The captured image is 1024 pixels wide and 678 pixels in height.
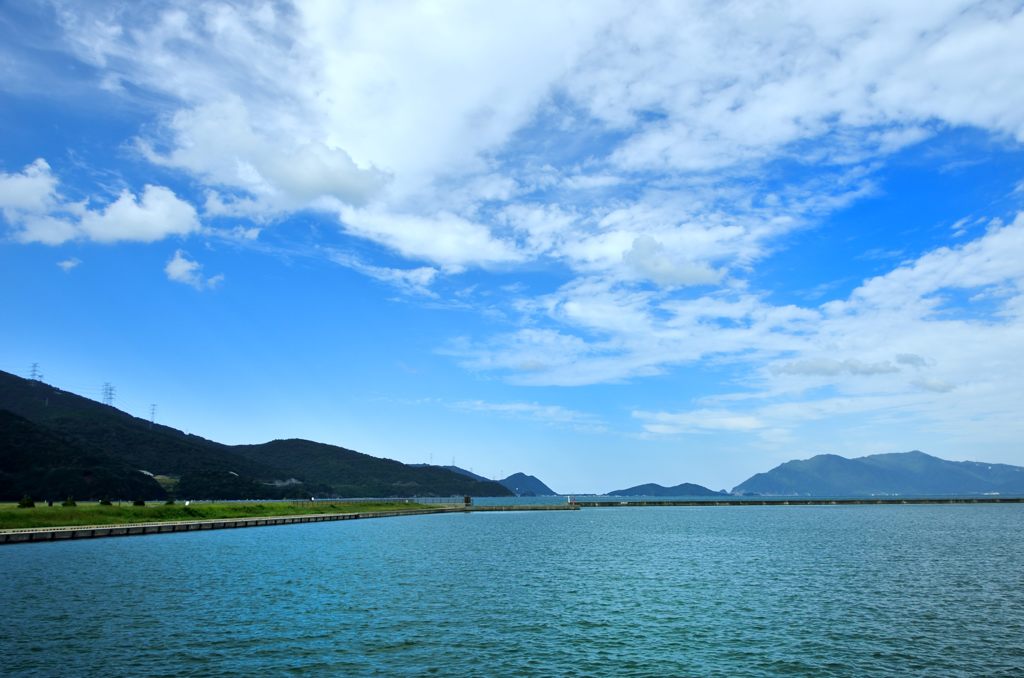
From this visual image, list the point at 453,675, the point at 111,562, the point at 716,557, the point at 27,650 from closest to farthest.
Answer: the point at 453,675 < the point at 27,650 < the point at 111,562 < the point at 716,557

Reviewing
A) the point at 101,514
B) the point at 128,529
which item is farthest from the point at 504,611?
the point at 101,514

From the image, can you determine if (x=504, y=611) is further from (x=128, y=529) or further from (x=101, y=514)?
(x=101, y=514)

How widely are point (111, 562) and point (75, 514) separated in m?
41.0

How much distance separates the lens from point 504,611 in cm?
4300

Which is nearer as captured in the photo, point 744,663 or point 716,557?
point 744,663

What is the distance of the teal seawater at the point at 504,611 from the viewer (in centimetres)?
3038

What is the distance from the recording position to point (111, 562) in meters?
63.3

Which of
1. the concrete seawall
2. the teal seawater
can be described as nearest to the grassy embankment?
the concrete seawall

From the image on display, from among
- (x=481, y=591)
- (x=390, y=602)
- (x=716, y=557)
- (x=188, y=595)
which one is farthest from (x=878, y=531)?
(x=188, y=595)

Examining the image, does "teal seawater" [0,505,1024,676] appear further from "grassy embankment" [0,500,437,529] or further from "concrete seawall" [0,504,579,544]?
"grassy embankment" [0,500,437,529]

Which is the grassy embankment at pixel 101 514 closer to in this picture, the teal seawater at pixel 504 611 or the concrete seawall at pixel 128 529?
the concrete seawall at pixel 128 529

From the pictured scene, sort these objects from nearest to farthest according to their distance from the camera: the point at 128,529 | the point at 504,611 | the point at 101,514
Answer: the point at 504,611
the point at 128,529
the point at 101,514

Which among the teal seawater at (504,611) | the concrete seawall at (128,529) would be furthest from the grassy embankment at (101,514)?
the teal seawater at (504,611)

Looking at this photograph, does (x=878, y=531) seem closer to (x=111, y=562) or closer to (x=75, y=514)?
(x=111, y=562)
